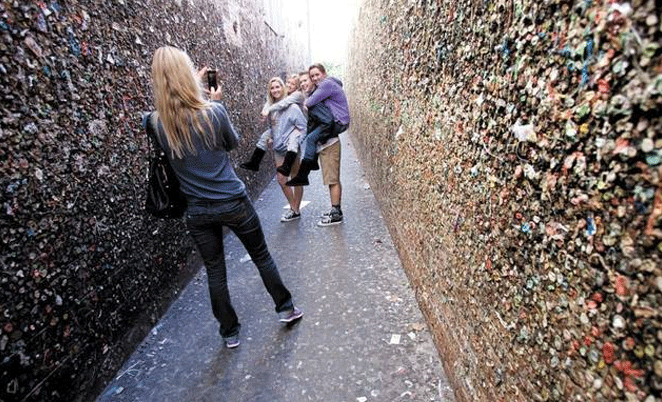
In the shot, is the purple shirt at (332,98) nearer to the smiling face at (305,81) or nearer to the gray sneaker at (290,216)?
the smiling face at (305,81)

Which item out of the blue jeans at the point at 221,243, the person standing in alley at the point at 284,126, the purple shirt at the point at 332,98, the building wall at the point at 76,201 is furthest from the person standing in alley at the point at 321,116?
the blue jeans at the point at 221,243

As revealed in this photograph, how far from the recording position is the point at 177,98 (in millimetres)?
2160

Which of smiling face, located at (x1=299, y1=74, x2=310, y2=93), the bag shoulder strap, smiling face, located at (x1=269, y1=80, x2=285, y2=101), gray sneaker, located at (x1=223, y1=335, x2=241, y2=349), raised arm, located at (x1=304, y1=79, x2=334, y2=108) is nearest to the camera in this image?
the bag shoulder strap

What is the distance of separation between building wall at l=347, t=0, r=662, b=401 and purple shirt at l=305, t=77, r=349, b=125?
227 centimetres

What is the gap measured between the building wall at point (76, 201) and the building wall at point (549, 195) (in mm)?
2098

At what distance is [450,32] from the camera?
1.79 m

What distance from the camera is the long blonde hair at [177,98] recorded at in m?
2.14

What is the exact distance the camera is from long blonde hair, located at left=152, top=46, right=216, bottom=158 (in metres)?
2.14

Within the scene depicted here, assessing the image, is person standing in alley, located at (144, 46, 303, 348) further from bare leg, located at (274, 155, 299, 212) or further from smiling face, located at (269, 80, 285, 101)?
bare leg, located at (274, 155, 299, 212)

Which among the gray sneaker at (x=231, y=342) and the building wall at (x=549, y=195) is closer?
the building wall at (x=549, y=195)

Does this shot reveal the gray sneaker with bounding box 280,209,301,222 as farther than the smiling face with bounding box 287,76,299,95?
Yes

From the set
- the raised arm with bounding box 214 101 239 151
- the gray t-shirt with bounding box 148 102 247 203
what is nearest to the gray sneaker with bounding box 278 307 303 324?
the gray t-shirt with bounding box 148 102 247 203

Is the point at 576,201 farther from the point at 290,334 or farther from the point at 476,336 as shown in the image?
the point at 290,334

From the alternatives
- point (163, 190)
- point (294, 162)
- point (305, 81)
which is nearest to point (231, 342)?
point (163, 190)
